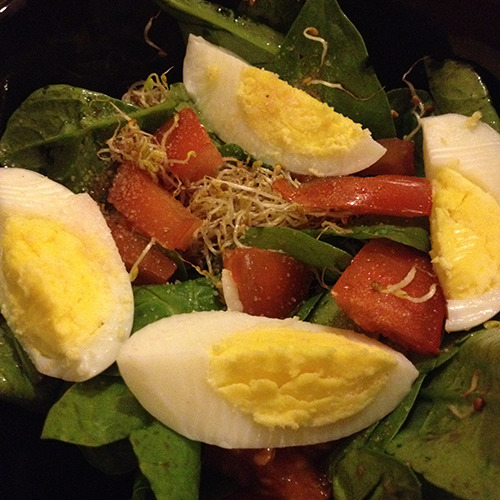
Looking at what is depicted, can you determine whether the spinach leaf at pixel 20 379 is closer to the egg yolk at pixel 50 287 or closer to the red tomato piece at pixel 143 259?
the egg yolk at pixel 50 287

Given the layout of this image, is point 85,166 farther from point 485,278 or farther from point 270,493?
point 485,278

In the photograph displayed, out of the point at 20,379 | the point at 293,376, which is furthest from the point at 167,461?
the point at 20,379

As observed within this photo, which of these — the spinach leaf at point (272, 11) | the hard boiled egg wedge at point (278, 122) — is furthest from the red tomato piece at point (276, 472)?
the spinach leaf at point (272, 11)

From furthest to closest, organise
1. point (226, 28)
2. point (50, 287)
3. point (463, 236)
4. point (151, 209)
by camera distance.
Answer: point (226, 28) → point (151, 209) → point (463, 236) → point (50, 287)

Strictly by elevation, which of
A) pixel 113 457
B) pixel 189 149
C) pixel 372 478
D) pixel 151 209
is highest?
pixel 189 149

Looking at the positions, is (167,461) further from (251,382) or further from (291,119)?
(291,119)

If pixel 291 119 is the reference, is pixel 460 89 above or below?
above

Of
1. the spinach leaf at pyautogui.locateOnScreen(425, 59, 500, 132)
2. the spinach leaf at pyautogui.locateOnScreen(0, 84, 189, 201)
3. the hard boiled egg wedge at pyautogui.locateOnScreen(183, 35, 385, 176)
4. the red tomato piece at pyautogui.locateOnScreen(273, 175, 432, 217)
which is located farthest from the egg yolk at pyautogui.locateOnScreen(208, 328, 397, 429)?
the spinach leaf at pyautogui.locateOnScreen(425, 59, 500, 132)
